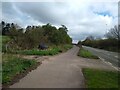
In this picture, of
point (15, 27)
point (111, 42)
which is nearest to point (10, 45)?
point (15, 27)

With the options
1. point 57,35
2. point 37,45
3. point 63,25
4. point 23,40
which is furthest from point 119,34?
point 23,40

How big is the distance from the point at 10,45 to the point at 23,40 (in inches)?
131

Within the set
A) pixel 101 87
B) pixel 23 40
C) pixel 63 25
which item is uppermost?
pixel 63 25

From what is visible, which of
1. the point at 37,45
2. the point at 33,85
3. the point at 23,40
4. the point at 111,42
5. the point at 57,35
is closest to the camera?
the point at 33,85

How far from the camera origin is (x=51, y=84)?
35.2 feet

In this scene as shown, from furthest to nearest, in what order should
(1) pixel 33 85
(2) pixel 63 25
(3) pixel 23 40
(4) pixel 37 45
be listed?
(2) pixel 63 25 → (4) pixel 37 45 → (3) pixel 23 40 → (1) pixel 33 85

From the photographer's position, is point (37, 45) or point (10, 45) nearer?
point (10, 45)

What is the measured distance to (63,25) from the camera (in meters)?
80.1

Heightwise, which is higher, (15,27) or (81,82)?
(15,27)

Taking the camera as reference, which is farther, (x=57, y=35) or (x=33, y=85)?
(x=57, y=35)

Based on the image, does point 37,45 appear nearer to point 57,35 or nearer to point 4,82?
point 57,35

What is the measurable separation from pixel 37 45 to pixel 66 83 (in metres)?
29.0

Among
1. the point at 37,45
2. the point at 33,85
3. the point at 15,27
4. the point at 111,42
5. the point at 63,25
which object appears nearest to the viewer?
the point at 33,85

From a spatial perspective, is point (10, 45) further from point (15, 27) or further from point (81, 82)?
point (81, 82)
